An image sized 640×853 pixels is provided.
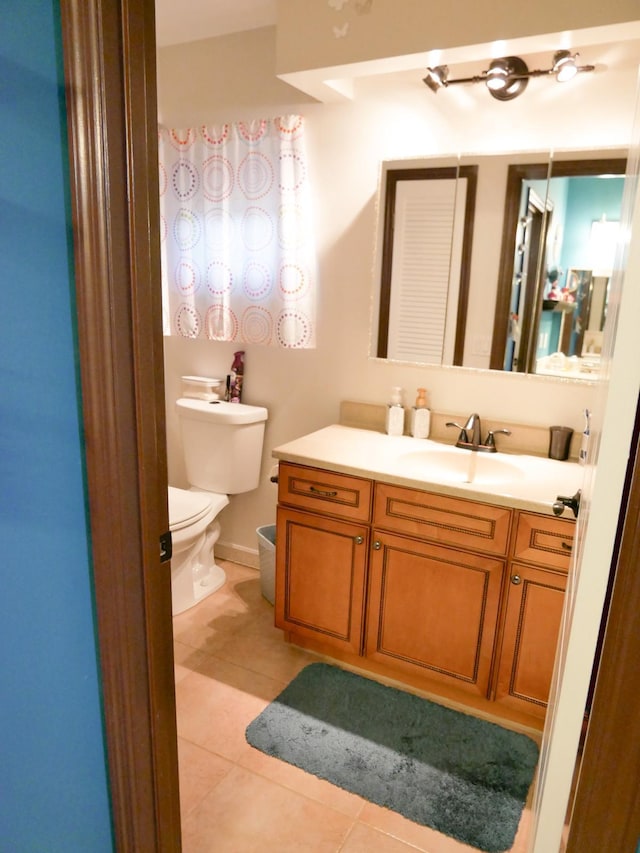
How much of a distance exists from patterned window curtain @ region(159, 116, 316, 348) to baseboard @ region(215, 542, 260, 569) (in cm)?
113

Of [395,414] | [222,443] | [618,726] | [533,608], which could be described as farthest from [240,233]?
[618,726]

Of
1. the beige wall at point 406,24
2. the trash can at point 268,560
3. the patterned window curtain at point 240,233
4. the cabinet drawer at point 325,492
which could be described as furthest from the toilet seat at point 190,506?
the beige wall at point 406,24

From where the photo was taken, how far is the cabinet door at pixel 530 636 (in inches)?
72.6

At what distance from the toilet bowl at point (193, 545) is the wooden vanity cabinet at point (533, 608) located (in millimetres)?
1352

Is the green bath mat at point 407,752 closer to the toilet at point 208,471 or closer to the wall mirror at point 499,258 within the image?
the toilet at point 208,471

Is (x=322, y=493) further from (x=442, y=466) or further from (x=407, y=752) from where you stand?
(x=407, y=752)

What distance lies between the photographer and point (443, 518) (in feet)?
6.44

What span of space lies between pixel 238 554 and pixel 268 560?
1.69 feet

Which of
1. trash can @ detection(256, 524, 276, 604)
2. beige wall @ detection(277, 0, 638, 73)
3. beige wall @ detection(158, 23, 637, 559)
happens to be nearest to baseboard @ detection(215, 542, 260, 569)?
beige wall @ detection(158, 23, 637, 559)

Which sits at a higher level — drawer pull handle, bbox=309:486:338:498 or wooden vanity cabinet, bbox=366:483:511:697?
drawer pull handle, bbox=309:486:338:498

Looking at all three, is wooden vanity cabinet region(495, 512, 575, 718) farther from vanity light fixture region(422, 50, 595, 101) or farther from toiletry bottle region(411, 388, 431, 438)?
vanity light fixture region(422, 50, 595, 101)

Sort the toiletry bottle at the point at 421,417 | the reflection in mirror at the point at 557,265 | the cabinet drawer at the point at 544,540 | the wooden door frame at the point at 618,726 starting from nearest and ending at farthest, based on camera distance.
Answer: the wooden door frame at the point at 618,726 → the cabinet drawer at the point at 544,540 → the reflection in mirror at the point at 557,265 → the toiletry bottle at the point at 421,417

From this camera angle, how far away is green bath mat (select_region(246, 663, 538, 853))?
5.71 feet

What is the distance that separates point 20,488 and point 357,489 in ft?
4.21
